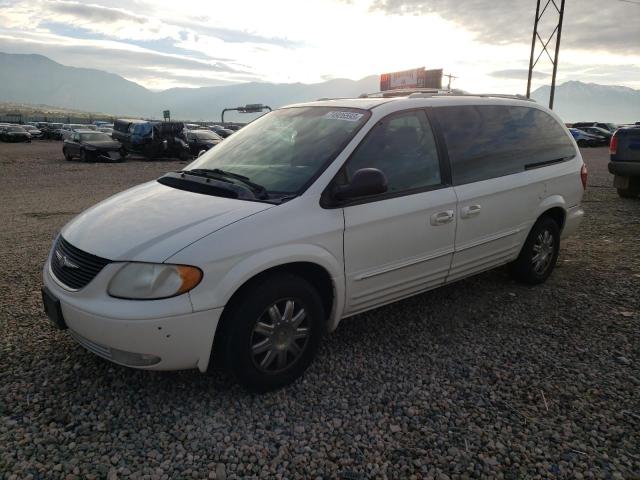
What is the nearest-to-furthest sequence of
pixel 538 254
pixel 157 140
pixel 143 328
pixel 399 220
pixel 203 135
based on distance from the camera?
1. pixel 143 328
2. pixel 399 220
3. pixel 538 254
4. pixel 157 140
5. pixel 203 135

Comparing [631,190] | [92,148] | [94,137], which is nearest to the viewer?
[631,190]

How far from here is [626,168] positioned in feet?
30.4

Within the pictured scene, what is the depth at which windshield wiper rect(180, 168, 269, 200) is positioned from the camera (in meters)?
3.00

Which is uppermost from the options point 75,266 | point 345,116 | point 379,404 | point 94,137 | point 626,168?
point 345,116

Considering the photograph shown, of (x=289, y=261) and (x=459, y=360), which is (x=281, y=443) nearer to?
(x=289, y=261)

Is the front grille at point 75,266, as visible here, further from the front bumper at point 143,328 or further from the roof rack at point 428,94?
the roof rack at point 428,94

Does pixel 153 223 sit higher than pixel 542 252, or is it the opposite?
pixel 153 223

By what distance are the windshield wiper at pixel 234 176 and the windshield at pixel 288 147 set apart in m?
0.04

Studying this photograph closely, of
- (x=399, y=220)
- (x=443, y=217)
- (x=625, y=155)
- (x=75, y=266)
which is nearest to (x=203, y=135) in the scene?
(x=625, y=155)

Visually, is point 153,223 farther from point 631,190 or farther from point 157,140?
point 157,140

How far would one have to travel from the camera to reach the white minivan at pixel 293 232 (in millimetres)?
2537

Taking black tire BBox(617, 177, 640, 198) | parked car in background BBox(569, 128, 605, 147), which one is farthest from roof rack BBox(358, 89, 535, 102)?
parked car in background BBox(569, 128, 605, 147)

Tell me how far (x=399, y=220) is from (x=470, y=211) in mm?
749

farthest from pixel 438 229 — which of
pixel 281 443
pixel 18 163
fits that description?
pixel 18 163
